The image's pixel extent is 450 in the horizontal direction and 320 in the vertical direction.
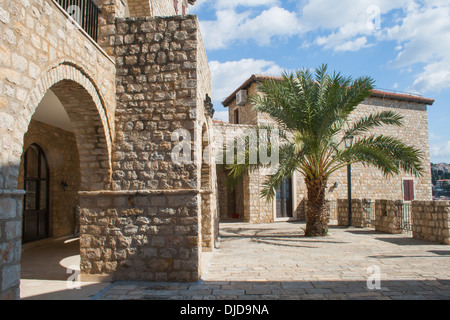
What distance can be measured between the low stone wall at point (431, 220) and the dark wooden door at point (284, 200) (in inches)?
263

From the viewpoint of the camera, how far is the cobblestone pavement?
475cm

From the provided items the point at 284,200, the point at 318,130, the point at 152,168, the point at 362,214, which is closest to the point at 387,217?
the point at 362,214

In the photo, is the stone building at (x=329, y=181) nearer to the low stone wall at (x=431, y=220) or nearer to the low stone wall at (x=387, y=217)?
the low stone wall at (x=387, y=217)

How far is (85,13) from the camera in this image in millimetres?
5504

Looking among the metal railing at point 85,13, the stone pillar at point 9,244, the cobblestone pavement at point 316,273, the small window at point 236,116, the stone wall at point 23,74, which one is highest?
the small window at point 236,116

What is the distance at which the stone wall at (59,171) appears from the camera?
9398 mm

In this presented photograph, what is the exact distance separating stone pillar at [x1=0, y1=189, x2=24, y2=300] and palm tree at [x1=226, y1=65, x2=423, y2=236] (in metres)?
6.61

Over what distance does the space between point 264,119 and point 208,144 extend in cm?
792

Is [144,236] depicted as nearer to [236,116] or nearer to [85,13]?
[85,13]

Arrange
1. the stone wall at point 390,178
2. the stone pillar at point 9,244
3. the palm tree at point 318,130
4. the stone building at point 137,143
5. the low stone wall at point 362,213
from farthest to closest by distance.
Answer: the stone wall at point 390,178 < the low stone wall at point 362,213 < the palm tree at point 318,130 < the stone building at point 137,143 < the stone pillar at point 9,244

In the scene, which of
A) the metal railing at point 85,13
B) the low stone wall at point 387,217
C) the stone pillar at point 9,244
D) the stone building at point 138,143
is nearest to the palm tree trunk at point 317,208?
the low stone wall at point 387,217

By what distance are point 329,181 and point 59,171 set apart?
12.0 metres

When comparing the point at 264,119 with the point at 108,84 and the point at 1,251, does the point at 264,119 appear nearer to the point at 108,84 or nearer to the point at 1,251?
the point at 108,84

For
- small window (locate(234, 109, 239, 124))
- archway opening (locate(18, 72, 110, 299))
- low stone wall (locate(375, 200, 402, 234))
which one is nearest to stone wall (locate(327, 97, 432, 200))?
low stone wall (locate(375, 200, 402, 234))
